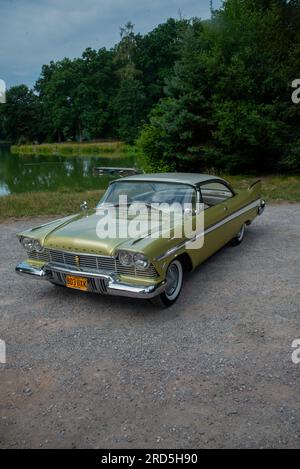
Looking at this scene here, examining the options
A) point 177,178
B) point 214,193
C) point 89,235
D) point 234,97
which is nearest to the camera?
point 89,235

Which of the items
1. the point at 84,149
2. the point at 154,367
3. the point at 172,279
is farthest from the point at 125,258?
the point at 84,149

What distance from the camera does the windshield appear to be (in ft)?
16.4

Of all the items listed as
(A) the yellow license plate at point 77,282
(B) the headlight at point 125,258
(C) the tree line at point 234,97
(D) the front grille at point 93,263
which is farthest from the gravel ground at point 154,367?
(C) the tree line at point 234,97

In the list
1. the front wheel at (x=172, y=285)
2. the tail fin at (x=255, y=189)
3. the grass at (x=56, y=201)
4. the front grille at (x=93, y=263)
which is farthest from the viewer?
the grass at (x=56, y=201)

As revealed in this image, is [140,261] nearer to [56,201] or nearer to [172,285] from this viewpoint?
[172,285]

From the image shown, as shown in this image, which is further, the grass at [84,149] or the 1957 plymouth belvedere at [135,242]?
the grass at [84,149]

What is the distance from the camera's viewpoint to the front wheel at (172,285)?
4.23 metres

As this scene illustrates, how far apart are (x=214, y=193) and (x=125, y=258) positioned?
8.40ft

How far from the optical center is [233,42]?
17125 mm

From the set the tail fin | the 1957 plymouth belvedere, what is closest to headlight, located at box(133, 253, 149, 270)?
the 1957 plymouth belvedere

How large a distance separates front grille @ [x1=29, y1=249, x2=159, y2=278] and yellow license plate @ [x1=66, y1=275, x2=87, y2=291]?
0.11m

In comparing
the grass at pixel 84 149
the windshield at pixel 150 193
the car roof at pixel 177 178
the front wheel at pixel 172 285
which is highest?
the grass at pixel 84 149

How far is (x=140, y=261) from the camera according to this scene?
3844 millimetres

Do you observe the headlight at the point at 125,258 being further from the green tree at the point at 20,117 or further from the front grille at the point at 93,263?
the green tree at the point at 20,117
